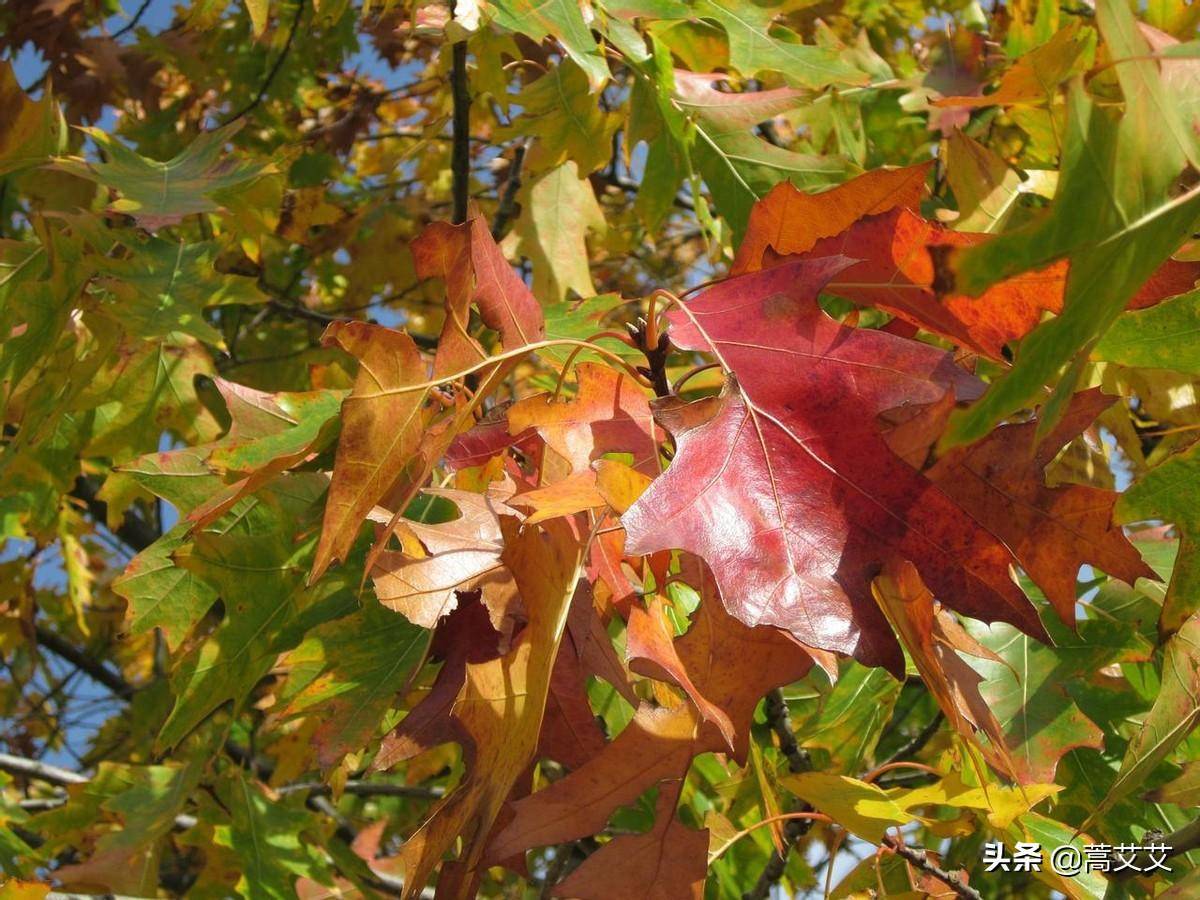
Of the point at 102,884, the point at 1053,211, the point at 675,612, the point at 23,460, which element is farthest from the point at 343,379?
the point at 1053,211

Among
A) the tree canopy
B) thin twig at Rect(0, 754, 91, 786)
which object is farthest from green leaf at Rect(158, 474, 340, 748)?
thin twig at Rect(0, 754, 91, 786)

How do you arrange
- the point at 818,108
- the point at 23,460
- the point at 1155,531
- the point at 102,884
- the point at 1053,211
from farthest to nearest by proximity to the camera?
1. the point at 818,108
2. the point at 23,460
3. the point at 102,884
4. the point at 1155,531
5. the point at 1053,211

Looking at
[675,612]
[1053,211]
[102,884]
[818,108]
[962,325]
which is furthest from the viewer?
[818,108]

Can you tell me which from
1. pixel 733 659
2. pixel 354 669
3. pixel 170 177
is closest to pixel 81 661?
pixel 170 177

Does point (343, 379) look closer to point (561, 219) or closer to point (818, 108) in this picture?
point (561, 219)

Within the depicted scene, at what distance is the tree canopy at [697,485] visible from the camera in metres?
0.80

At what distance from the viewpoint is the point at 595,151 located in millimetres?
1842

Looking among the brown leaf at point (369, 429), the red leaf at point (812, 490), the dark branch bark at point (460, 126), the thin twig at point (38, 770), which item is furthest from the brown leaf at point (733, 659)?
the thin twig at point (38, 770)

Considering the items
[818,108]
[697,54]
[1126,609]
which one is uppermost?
[697,54]

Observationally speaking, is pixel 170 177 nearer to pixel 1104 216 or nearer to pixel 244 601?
pixel 244 601

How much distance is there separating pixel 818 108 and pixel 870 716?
3.72 ft

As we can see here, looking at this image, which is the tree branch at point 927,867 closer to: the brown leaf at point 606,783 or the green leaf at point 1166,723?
the green leaf at point 1166,723

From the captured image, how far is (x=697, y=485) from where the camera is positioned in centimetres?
83

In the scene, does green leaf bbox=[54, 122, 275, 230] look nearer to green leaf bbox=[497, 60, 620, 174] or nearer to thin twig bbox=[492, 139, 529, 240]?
green leaf bbox=[497, 60, 620, 174]
